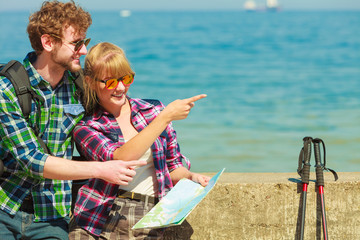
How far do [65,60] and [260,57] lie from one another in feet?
84.6

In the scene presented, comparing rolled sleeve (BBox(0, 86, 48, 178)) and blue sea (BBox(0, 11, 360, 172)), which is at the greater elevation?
blue sea (BBox(0, 11, 360, 172))

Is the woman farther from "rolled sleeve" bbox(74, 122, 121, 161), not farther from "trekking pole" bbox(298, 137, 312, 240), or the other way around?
"trekking pole" bbox(298, 137, 312, 240)

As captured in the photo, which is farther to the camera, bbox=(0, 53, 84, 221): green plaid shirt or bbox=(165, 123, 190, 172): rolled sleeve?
bbox=(165, 123, 190, 172): rolled sleeve

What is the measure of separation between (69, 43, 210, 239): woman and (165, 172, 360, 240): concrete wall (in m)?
0.47

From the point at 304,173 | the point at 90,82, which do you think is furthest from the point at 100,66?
the point at 304,173

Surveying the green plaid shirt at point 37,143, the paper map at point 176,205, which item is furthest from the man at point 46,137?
the paper map at point 176,205

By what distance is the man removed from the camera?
2646mm

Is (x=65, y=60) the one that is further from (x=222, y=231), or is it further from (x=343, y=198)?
(x=343, y=198)

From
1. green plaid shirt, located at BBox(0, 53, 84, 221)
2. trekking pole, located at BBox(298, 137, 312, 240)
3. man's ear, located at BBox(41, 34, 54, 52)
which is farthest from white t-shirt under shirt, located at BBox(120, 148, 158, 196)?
trekking pole, located at BBox(298, 137, 312, 240)

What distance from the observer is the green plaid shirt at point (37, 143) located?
265cm

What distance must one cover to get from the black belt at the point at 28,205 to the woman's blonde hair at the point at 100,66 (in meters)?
0.54

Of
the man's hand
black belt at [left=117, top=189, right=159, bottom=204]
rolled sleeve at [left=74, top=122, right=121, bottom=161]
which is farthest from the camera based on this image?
black belt at [left=117, top=189, right=159, bottom=204]

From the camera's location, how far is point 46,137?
2.83 m

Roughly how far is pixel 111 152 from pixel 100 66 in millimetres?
453
